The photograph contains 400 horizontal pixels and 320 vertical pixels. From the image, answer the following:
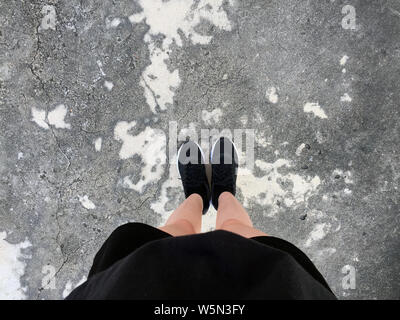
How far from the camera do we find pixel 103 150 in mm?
1666

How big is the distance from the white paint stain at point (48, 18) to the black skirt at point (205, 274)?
4.49 ft

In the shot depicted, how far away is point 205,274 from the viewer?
2.76ft

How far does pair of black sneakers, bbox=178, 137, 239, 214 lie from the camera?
1.64 meters

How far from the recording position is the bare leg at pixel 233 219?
1.25 m

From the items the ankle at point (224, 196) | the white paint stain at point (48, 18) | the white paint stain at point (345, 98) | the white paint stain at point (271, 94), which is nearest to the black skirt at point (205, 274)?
the ankle at point (224, 196)

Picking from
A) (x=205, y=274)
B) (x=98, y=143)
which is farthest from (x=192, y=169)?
(x=205, y=274)

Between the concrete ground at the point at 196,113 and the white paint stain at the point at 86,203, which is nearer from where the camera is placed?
the concrete ground at the point at 196,113

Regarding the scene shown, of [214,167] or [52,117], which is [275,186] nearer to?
[214,167]

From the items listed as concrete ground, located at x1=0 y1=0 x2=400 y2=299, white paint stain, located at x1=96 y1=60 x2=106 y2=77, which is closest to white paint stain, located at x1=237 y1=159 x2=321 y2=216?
concrete ground, located at x1=0 y1=0 x2=400 y2=299

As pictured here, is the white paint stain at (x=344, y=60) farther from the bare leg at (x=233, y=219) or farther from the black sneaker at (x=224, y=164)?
the bare leg at (x=233, y=219)

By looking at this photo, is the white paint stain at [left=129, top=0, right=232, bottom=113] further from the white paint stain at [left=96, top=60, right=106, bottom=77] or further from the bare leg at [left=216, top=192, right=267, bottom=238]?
the bare leg at [left=216, top=192, right=267, bottom=238]

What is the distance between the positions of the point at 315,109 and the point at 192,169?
75 cm
